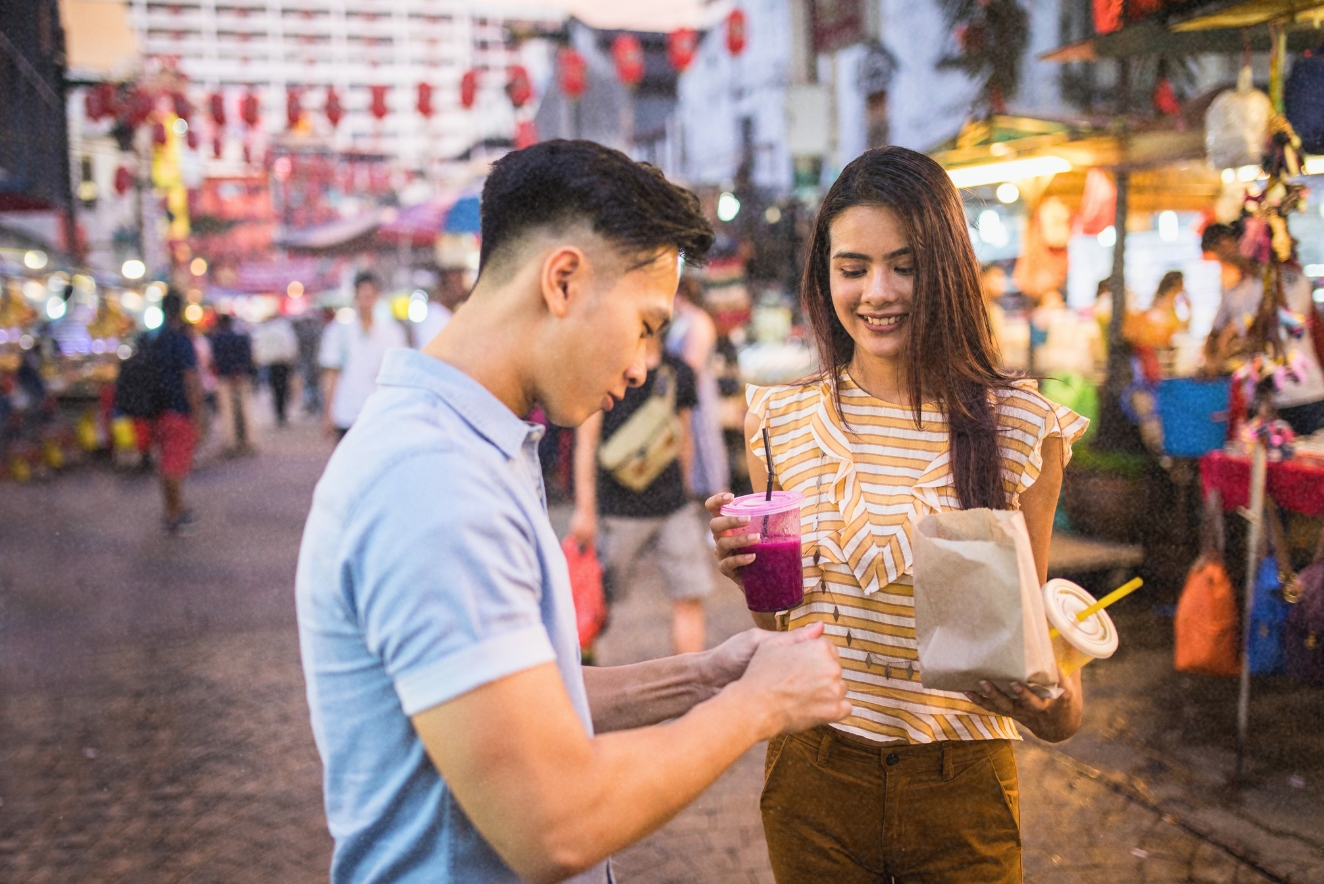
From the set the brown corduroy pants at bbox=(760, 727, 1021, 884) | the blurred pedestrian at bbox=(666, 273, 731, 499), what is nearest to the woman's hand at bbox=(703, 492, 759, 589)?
the brown corduroy pants at bbox=(760, 727, 1021, 884)

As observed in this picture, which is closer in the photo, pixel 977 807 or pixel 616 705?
pixel 616 705

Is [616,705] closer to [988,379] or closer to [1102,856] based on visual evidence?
[988,379]

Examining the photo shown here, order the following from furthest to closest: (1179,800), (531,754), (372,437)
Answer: (1179,800), (372,437), (531,754)

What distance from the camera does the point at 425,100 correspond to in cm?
1584

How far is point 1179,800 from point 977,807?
2.73 meters

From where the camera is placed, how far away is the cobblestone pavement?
3684mm

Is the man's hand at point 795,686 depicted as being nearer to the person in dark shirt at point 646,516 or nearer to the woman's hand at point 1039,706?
the woman's hand at point 1039,706

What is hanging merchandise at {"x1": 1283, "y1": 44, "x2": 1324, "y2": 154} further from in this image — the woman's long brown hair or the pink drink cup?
the pink drink cup

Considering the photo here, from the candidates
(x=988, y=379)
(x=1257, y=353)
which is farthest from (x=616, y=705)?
(x=1257, y=353)

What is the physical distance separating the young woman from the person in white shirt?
6398 millimetres

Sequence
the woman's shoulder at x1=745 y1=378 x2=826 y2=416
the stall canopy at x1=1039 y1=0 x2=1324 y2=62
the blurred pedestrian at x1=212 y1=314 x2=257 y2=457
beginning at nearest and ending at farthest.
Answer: the woman's shoulder at x1=745 y1=378 x2=826 y2=416
the stall canopy at x1=1039 y1=0 x2=1324 y2=62
the blurred pedestrian at x1=212 y1=314 x2=257 y2=457

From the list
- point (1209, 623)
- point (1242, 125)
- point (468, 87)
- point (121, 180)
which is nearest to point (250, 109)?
point (121, 180)

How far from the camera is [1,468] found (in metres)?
12.6

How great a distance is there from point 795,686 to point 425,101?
1615cm
